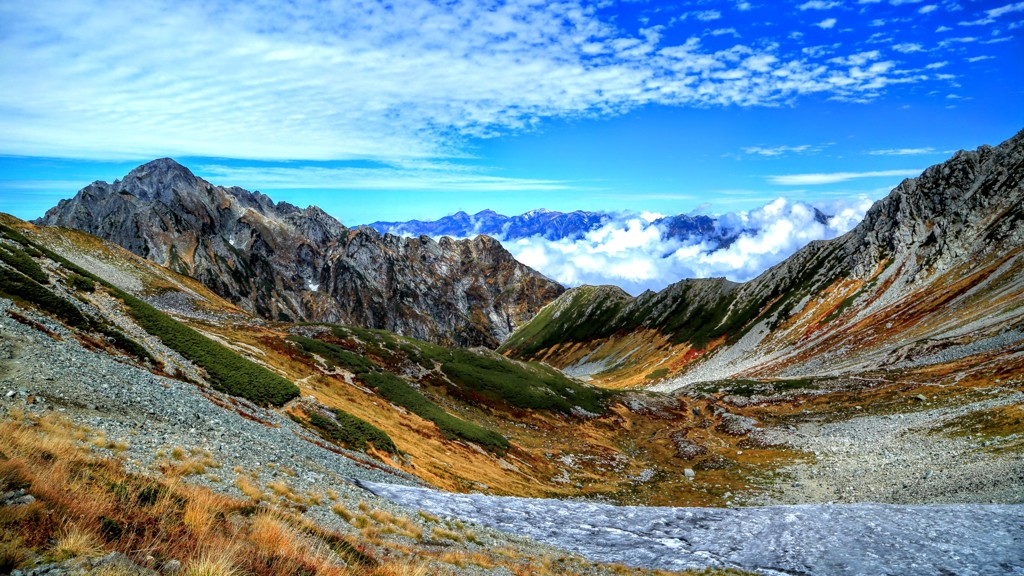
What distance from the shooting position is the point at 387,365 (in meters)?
83.1

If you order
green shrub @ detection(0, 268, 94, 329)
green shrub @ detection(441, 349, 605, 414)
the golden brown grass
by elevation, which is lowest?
green shrub @ detection(441, 349, 605, 414)

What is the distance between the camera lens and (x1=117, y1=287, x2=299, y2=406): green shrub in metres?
39.1

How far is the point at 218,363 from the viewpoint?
134ft

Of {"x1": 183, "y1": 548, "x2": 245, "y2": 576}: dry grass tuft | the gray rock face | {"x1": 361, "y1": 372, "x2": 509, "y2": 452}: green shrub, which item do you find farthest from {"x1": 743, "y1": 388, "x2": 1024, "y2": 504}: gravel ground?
{"x1": 183, "y1": 548, "x2": 245, "y2": 576}: dry grass tuft

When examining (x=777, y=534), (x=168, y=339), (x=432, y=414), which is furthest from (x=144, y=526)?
Result: (x=432, y=414)

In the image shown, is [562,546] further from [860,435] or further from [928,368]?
[928,368]

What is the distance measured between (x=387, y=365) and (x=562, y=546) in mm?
64304

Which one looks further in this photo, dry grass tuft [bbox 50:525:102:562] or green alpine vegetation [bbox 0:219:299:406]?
green alpine vegetation [bbox 0:219:299:406]

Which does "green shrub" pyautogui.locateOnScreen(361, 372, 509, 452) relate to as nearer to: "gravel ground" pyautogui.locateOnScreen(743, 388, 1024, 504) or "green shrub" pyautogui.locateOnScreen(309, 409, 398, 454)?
"green shrub" pyautogui.locateOnScreen(309, 409, 398, 454)

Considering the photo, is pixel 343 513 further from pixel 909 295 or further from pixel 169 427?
pixel 909 295

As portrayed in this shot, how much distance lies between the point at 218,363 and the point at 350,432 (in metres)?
12.2

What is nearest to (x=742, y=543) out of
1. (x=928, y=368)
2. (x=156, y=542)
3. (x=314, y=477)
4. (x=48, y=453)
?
(x=314, y=477)

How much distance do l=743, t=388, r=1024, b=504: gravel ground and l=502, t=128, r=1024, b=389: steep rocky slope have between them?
91.6ft

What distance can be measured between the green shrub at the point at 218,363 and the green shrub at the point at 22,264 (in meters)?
6.37
